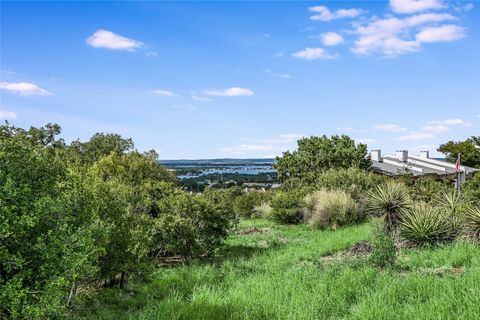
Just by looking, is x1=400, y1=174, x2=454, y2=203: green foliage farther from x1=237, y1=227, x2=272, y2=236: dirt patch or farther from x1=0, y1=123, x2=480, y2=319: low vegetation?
x1=237, y1=227, x2=272, y2=236: dirt patch

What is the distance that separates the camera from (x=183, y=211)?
1400cm

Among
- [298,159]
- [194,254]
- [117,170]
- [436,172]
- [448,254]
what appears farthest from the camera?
[436,172]

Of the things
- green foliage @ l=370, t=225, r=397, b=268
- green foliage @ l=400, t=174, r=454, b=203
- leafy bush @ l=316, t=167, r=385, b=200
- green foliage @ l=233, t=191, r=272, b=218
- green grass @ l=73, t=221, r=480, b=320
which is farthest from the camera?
green foliage @ l=233, t=191, r=272, b=218

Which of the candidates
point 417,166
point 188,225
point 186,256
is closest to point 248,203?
point 186,256

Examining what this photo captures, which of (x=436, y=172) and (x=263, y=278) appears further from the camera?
(x=436, y=172)

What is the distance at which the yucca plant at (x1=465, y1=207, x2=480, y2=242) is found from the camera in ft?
39.3

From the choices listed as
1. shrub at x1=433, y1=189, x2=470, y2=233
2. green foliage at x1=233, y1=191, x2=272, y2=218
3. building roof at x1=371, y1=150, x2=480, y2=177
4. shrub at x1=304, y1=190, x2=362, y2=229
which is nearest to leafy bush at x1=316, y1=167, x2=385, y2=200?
shrub at x1=304, y1=190, x2=362, y2=229

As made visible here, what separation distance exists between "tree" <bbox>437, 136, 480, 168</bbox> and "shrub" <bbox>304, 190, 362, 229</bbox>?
38.3 meters

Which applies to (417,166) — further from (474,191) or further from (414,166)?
(474,191)

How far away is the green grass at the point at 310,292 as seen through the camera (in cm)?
631

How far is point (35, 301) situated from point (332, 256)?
30.4 feet

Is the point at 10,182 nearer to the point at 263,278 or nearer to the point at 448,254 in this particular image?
the point at 263,278

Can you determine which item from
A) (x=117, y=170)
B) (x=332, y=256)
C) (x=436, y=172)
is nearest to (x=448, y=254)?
(x=332, y=256)

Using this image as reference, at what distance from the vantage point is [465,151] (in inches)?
2094
